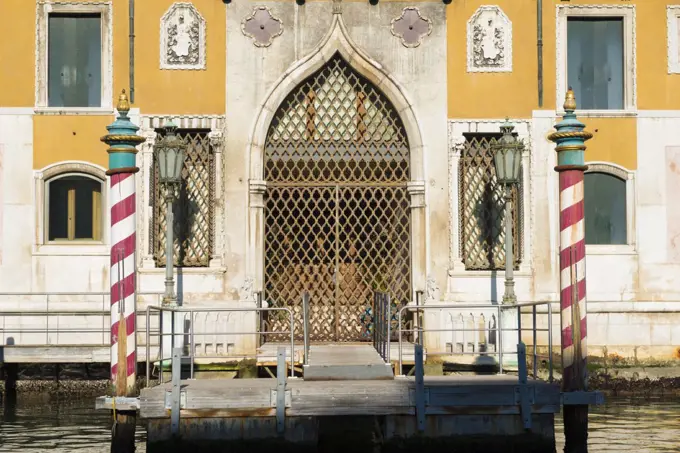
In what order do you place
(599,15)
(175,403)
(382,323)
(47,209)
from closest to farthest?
1. (175,403)
2. (382,323)
3. (47,209)
4. (599,15)

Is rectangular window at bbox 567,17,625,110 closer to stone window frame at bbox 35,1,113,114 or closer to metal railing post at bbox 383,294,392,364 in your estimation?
metal railing post at bbox 383,294,392,364

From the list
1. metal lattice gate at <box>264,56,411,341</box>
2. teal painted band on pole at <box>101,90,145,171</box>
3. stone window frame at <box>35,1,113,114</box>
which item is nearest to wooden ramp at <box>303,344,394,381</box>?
teal painted band on pole at <box>101,90,145,171</box>

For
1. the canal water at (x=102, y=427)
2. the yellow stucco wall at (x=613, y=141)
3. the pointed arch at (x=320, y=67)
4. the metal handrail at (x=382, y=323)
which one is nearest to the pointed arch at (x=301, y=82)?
the pointed arch at (x=320, y=67)

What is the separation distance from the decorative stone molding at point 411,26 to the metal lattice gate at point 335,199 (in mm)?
979

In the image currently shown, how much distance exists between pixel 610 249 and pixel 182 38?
7943 mm

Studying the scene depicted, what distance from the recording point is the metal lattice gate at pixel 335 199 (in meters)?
23.0

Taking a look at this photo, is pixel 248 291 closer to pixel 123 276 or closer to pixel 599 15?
pixel 123 276

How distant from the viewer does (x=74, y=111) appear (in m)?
22.6

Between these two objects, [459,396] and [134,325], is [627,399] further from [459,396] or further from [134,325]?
[134,325]

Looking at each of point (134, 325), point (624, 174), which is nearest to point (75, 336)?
point (134, 325)

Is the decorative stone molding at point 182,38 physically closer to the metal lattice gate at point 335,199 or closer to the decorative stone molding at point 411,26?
the metal lattice gate at point 335,199

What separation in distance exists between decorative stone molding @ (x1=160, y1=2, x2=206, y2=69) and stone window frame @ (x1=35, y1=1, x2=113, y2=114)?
2.94 feet

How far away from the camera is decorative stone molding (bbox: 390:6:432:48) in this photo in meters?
22.9

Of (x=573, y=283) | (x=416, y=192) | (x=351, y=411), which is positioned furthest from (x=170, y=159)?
(x=573, y=283)
